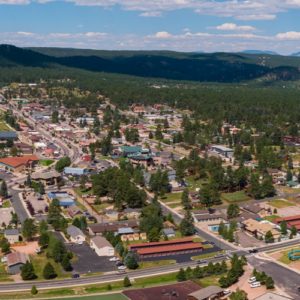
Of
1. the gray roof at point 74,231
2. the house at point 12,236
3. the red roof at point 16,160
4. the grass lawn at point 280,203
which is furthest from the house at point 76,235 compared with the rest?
the red roof at point 16,160

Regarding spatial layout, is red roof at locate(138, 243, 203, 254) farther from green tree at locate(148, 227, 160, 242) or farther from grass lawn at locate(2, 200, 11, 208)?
grass lawn at locate(2, 200, 11, 208)

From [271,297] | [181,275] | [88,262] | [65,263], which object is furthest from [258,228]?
[65,263]

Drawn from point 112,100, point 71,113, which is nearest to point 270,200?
point 71,113

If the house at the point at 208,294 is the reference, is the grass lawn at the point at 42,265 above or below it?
below

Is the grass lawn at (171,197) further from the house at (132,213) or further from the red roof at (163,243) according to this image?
the red roof at (163,243)

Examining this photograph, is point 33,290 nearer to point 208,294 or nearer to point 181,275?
point 181,275
